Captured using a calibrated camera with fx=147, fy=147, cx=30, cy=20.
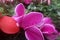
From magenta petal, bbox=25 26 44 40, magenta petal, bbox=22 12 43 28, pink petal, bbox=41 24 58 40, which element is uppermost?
magenta petal, bbox=22 12 43 28

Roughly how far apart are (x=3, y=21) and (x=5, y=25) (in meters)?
0.01

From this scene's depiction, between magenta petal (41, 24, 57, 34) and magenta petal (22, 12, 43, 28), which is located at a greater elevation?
magenta petal (22, 12, 43, 28)

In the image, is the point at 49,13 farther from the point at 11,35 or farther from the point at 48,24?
the point at 11,35

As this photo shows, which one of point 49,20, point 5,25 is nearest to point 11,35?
point 5,25

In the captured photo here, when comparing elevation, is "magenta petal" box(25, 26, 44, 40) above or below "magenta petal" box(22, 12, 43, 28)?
below

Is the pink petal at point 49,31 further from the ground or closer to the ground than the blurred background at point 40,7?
closer to the ground

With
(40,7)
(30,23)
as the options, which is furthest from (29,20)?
(40,7)

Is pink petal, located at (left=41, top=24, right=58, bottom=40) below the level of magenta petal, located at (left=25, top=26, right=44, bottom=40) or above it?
below

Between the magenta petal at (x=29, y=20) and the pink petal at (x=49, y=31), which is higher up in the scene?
the magenta petal at (x=29, y=20)

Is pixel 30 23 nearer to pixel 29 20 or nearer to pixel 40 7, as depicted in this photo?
pixel 29 20

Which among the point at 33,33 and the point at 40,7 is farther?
the point at 40,7

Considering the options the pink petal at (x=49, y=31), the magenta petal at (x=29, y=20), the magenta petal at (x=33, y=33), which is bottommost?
the pink petal at (x=49, y=31)

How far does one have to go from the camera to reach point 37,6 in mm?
498

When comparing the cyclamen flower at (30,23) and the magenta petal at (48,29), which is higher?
the cyclamen flower at (30,23)
